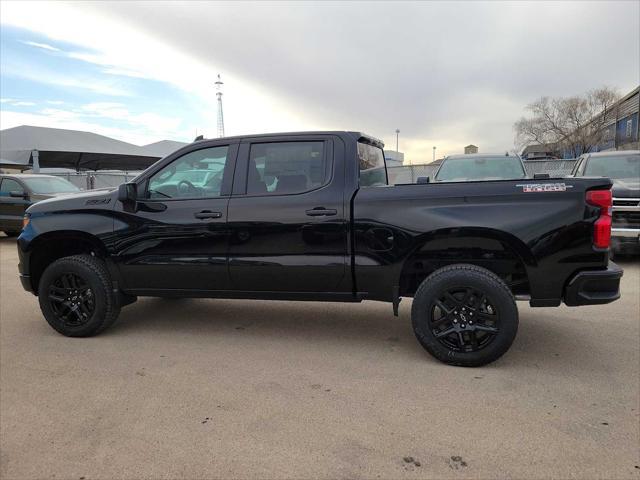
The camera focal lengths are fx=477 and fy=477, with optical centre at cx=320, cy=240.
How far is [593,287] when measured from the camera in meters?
3.63

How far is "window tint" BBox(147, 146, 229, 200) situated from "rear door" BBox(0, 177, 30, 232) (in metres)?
8.73

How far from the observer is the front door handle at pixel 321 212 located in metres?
4.02

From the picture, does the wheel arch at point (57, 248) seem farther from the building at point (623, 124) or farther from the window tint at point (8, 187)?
the building at point (623, 124)

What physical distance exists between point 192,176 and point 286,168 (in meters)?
0.95

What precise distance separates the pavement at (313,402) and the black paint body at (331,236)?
1.84 ft

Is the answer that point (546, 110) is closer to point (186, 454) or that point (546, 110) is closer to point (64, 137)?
point (64, 137)

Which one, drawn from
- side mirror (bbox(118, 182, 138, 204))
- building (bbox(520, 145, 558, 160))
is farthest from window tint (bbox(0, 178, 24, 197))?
building (bbox(520, 145, 558, 160))

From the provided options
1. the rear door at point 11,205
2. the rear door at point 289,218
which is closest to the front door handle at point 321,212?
the rear door at point 289,218

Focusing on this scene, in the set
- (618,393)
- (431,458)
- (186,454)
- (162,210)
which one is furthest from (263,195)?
(618,393)

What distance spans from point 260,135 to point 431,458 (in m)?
3.04

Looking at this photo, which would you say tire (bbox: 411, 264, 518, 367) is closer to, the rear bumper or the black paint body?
the black paint body

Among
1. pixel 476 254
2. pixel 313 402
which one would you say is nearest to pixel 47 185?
pixel 313 402

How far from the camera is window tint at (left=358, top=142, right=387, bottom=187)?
432cm

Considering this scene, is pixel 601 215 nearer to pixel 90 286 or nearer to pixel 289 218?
pixel 289 218
